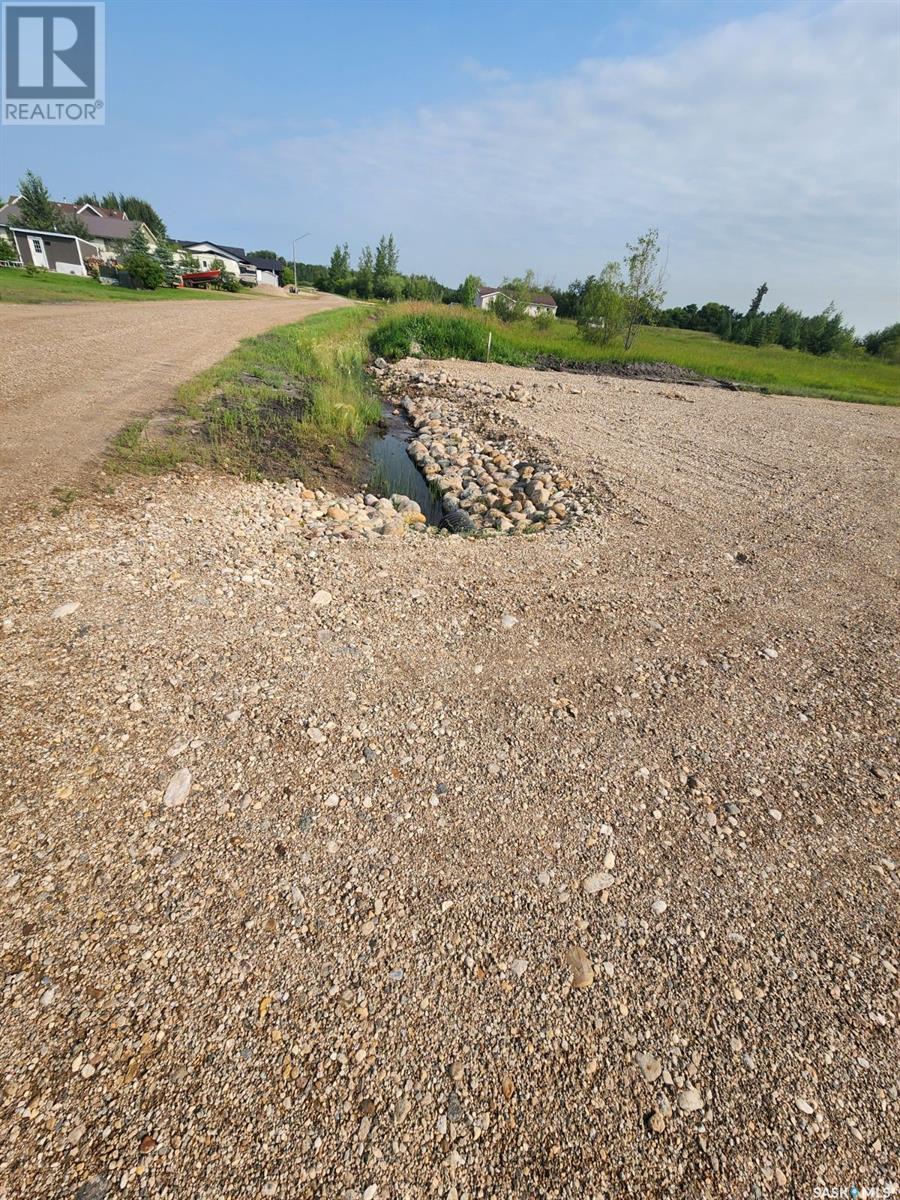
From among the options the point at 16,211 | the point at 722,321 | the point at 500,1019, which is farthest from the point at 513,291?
the point at 16,211

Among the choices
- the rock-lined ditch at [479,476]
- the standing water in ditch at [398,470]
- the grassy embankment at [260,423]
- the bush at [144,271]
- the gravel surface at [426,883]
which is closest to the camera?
the gravel surface at [426,883]

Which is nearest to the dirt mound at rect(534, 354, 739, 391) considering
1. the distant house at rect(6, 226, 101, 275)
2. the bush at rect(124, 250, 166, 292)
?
the bush at rect(124, 250, 166, 292)

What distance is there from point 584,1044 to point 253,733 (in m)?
2.04

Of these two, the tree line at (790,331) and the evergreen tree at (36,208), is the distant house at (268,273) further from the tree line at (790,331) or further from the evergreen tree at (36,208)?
the tree line at (790,331)

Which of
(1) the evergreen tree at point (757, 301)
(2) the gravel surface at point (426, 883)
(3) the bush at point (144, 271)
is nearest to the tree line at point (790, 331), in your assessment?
(1) the evergreen tree at point (757, 301)

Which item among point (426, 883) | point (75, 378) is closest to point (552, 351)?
point (75, 378)

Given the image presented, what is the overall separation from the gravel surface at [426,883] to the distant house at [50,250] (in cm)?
5597

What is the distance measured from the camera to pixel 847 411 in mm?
19109

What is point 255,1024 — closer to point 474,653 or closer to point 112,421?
point 474,653

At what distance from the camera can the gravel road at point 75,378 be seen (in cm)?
543

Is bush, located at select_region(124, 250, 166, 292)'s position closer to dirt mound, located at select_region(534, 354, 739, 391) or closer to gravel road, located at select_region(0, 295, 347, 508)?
gravel road, located at select_region(0, 295, 347, 508)

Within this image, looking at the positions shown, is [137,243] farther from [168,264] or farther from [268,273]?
[268,273]

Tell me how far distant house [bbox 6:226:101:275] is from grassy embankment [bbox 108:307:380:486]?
150 feet

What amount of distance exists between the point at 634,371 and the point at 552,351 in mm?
4185
